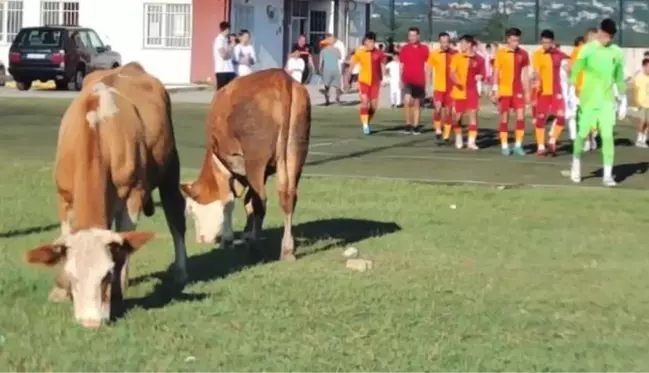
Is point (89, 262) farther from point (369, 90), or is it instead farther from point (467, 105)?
point (369, 90)

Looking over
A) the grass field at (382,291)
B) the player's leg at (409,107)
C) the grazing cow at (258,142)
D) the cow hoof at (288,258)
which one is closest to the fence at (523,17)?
the player's leg at (409,107)

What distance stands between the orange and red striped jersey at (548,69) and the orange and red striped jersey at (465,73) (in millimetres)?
1210

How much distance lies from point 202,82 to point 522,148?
23.7m

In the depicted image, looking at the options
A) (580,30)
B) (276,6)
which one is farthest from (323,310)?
(580,30)

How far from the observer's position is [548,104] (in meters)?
23.7

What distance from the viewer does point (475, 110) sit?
80.8ft

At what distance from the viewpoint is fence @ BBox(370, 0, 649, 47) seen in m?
54.8

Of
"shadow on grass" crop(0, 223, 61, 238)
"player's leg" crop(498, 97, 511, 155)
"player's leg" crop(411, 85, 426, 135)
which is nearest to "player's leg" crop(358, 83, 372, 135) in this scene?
"player's leg" crop(411, 85, 426, 135)

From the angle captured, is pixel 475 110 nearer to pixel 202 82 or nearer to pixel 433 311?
pixel 433 311

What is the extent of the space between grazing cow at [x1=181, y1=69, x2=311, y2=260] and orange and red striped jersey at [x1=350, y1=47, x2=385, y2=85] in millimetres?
16223

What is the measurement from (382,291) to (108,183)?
89.9 inches

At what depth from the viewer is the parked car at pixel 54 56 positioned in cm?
4116

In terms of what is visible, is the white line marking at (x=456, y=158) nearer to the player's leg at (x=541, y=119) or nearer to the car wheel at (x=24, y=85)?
the player's leg at (x=541, y=119)

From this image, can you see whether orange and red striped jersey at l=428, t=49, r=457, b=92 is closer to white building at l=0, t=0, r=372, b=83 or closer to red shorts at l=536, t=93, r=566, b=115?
red shorts at l=536, t=93, r=566, b=115
